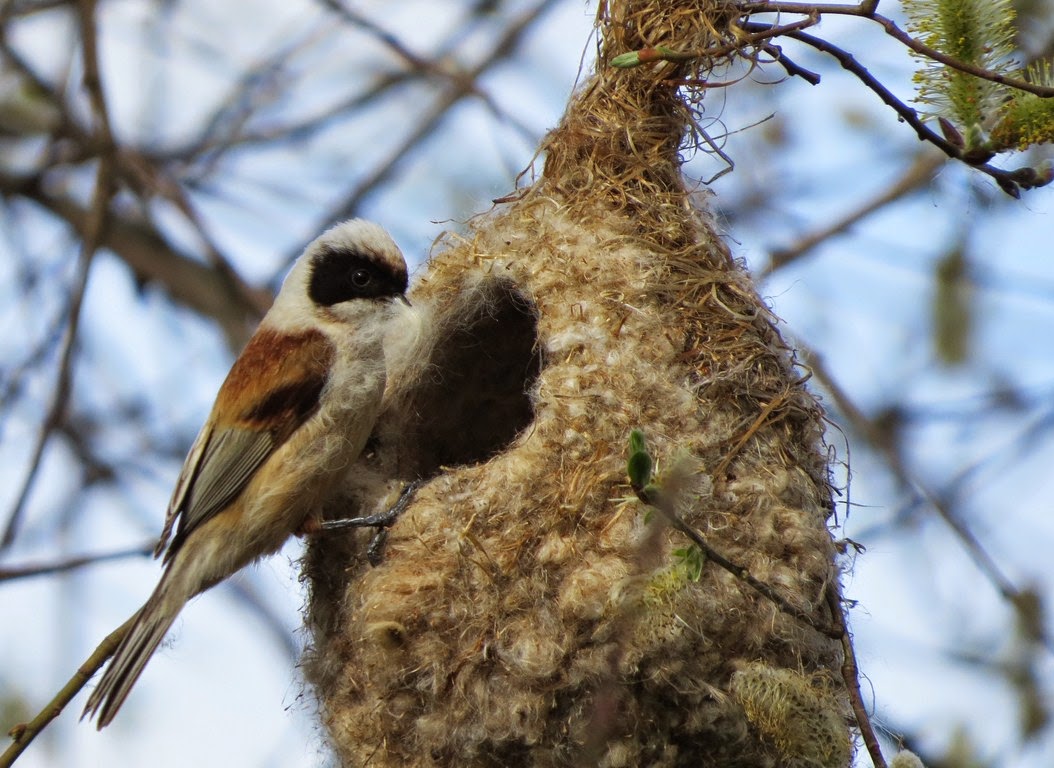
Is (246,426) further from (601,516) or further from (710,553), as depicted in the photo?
(710,553)

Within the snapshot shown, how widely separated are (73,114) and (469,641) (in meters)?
3.56

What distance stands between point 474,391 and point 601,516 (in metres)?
1.41

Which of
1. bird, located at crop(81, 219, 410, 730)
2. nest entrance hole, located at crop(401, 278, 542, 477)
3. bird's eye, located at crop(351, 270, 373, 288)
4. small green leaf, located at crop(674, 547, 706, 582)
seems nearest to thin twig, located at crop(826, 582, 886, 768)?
small green leaf, located at crop(674, 547, 706, 582)

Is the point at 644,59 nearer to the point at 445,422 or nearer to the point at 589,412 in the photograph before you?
the point at 589,412

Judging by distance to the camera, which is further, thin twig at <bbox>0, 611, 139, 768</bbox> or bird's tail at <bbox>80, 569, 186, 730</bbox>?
bird's tail at <bbox>80, 569, 186, 730</bbox>

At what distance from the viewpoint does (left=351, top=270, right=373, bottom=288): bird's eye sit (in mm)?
3721

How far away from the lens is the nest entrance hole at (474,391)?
3879 millimetres

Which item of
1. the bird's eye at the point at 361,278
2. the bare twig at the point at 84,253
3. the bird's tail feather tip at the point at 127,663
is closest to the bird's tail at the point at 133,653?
the bird's tail feather tip at the point at 127,663

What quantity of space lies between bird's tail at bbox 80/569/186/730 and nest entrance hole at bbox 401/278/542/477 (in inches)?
35.7

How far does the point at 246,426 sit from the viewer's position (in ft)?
11.6

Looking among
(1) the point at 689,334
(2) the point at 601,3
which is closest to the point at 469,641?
(1) the point at 689,334

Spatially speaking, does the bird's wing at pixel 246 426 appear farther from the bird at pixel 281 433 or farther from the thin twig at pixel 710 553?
the thin twig at pixel 710 553

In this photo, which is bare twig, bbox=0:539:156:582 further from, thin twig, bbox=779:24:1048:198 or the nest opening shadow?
thin twig, bbox=779:24:1048:198

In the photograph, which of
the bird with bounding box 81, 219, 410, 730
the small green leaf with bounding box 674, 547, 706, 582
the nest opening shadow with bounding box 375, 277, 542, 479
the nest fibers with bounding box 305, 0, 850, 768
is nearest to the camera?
the small green leaf with bounding box 674, 547, 706, 582
